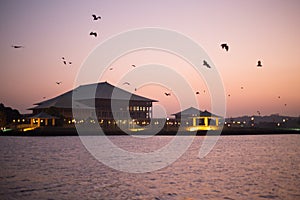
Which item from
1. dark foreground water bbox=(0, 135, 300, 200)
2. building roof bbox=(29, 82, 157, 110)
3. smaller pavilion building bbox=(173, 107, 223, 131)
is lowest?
dark foreground water bbox=(0, 135, 300, 200)

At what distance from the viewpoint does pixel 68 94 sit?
335 ft

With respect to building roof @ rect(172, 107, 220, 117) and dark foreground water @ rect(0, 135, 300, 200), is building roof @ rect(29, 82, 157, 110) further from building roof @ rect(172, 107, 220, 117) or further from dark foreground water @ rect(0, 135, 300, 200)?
dark foreground water @ rect(0, 135, 300, 200)

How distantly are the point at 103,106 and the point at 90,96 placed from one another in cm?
429

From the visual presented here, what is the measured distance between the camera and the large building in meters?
91.0

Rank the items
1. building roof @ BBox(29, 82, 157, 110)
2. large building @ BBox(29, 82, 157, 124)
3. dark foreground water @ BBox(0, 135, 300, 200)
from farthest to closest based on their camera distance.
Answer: building roof @ BBox(29, 82, 157, 110)
large building @ BBox(29, 82, 157, 124)
dark foreground water @ BBox(0, 135, 300, 200)

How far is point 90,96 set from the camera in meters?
98.3

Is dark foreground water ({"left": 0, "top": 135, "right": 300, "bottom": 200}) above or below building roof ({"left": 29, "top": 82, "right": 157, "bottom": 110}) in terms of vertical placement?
below

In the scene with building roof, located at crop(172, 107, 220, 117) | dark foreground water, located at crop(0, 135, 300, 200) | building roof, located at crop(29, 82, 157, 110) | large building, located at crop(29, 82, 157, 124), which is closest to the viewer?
dark foreground water, located at crop(0, 135, 300, 200)

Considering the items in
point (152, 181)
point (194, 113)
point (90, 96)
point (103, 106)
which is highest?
point (90, 96)

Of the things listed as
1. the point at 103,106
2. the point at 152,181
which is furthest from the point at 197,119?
the point at 152,181

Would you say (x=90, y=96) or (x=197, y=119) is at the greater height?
(x=90, y=96)

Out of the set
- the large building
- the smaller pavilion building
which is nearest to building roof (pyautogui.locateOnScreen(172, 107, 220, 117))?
the smaller pavilion building

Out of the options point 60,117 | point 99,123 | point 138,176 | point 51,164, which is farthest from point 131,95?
point 138,176

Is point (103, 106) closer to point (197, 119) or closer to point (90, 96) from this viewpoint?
point (90, 96)
